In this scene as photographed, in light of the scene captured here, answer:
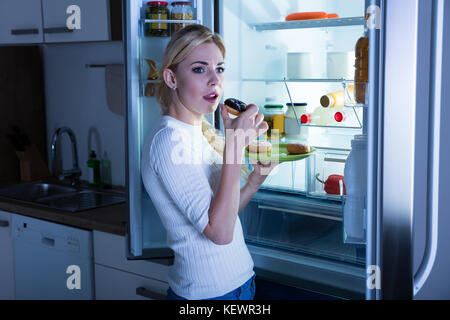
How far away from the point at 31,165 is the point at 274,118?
161 cm

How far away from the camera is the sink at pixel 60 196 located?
242 centimetres

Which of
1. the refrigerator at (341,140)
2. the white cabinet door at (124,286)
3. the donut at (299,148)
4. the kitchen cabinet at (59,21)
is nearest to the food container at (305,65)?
the refrigerator at (341,140)

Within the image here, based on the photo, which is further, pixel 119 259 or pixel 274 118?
pixel 119 259

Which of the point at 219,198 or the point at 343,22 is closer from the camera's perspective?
the point at 219,198

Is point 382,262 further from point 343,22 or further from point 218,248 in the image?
point 343,22

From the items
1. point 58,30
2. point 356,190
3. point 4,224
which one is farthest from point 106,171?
point 356,190

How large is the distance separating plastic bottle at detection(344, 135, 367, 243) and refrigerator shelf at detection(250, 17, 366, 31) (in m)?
0.43

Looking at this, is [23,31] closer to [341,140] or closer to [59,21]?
[59,21]

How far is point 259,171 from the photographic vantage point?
4.97ft

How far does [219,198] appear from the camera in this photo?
51.1 inches

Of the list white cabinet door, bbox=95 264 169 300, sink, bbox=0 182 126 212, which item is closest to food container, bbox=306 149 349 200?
white cabinet door, bbox=95 264 169 300

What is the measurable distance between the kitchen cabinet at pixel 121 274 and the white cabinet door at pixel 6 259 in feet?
1.88
